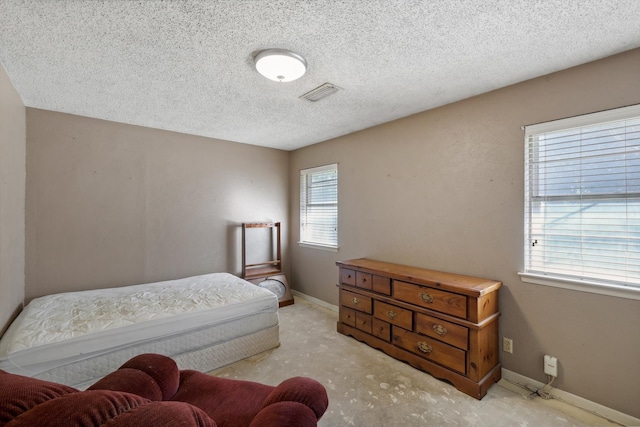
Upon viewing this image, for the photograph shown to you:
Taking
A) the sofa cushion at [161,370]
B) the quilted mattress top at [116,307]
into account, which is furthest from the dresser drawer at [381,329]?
the sofa cushion at [161,370]

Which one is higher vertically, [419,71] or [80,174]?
[419,71]

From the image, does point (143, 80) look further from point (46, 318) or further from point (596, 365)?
point (596, 365)

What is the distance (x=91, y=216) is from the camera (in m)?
2.95

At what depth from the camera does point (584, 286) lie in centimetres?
186

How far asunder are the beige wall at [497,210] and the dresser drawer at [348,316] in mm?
714

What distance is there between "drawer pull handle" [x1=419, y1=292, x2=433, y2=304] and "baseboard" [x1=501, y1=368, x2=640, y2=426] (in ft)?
2.59

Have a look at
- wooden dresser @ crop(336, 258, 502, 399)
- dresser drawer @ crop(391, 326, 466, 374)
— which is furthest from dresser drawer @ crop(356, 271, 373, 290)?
dresser drawer @ crop(391, 326, 466, 374)

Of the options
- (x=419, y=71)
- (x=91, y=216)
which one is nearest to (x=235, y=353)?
(x=91, y=216)

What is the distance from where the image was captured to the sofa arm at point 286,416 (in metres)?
0.97

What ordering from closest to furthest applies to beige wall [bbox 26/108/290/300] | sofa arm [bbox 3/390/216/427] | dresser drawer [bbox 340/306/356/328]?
sofa arm [bbox 3/390/216/427] → beige wall [bbox 26/108/290/300] → dresser drawer [bbox 340/306/356/328]

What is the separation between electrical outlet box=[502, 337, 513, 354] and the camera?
2176 millimetres

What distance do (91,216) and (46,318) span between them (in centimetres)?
120

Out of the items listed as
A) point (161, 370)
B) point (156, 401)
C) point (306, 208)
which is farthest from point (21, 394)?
point (306, 208)

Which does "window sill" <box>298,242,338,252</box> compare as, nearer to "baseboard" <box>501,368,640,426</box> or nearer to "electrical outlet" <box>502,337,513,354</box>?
"electrical outlet" <box>502,337,513,354</box>
